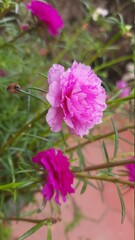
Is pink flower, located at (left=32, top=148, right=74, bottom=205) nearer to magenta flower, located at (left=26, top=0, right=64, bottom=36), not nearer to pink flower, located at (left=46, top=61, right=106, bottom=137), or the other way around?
pink flower, located at (left=46, top=61, right=106, bottom=137)

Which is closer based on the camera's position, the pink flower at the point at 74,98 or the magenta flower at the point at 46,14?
the pink flower at the point at 74,98

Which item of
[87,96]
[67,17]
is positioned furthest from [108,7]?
[87,96]

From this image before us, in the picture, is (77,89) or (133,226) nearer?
(77,89)

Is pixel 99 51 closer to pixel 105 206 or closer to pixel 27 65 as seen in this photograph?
pixel 27 65

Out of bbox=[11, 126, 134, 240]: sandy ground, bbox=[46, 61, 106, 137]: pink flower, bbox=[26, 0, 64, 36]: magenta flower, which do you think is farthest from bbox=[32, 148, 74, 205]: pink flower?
bbox=[11, 126, 134, 240]: sandy ground

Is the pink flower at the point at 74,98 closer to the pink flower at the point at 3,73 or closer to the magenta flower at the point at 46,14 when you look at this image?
the magenta flower at the point at 46,14

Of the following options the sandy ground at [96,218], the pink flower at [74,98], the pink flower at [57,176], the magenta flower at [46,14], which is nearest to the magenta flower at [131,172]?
the pink flower at [57,176]
